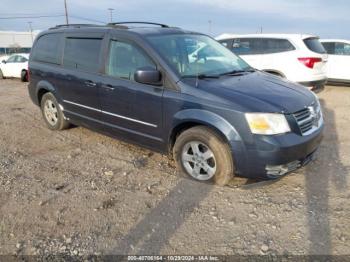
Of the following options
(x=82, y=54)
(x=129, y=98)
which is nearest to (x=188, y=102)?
(x=129, y=98)

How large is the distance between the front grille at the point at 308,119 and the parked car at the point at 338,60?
7.91 metres

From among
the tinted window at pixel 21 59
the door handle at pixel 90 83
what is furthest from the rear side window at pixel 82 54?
the tinted window at pixel 21 59

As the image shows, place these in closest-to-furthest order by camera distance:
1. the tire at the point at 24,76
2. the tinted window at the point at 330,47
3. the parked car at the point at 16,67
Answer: the tinted window at the point at 330,47, the tire at the point at 24,76, the parked car at the point at 16,67

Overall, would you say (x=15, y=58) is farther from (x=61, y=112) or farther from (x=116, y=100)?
(x=116, y=100)

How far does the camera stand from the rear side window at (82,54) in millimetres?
4906

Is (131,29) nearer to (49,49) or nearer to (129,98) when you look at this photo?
(129,98)

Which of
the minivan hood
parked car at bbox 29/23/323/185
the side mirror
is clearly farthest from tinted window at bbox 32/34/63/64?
the minivan hood

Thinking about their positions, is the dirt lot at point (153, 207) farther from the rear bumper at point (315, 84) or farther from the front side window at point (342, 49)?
the front side window at point (342, 49)

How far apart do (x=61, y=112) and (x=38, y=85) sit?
80 centimetres

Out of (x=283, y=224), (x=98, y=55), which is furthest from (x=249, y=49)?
(x=283, y=224)

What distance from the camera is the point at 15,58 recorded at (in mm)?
15547

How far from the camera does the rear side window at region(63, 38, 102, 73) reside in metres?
4.91

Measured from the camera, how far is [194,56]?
176 inches

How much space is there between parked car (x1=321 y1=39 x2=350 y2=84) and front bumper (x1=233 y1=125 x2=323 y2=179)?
27.7ft
